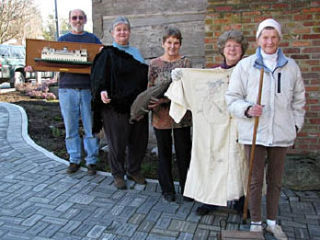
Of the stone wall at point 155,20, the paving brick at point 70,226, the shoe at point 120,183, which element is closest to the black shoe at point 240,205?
the shoe at point 120,183

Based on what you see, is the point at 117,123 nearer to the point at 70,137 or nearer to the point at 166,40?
the point at 70,137

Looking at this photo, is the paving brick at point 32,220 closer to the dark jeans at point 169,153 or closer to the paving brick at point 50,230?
the paving brick at point 50,230

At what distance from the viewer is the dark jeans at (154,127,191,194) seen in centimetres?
361

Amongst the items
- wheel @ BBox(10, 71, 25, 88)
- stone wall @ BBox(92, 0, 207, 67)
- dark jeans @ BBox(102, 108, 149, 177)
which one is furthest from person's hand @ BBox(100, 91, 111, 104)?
wheel @ BBox(10, 71, 25, 88)

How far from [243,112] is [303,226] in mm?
1336

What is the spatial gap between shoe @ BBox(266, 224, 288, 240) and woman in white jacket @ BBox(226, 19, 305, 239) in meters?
0.30

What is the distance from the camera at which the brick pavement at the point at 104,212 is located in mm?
3156

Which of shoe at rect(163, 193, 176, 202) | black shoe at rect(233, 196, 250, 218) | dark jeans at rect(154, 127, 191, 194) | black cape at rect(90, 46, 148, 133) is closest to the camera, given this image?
black shoe at rect(233, 196, 250, 218)

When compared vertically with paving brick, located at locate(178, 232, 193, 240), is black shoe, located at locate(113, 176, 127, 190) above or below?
above

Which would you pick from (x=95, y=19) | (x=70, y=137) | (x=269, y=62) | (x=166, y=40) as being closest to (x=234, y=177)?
(x=269, y=62)

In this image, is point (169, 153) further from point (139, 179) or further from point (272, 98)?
point (272, 98)

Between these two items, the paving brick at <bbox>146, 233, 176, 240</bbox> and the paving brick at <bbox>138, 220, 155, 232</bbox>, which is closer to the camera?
the paving brick at <bbox>146, 233, 176, 240</bbox>

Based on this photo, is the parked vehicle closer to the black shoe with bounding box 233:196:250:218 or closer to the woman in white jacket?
the black shoe with bounding box 233:196:250:218

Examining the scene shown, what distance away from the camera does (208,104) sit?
3213mm
